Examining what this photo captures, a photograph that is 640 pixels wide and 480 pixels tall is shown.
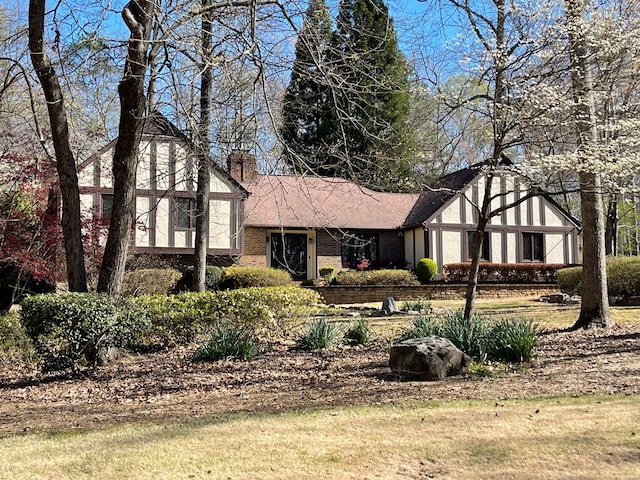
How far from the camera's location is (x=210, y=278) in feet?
71.2

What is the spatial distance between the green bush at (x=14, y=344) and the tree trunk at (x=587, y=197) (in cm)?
987

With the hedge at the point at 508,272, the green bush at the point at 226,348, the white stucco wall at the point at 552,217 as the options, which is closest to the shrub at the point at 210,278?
the hedge at the point at 508,272

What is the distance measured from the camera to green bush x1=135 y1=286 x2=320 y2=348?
10.8m

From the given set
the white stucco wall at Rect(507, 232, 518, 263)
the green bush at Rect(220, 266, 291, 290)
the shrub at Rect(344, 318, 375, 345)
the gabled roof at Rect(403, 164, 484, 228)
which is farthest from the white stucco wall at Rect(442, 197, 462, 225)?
the shrub at Rect(344, 318, 375, 345)

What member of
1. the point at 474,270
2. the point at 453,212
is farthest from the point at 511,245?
the point at 474,270

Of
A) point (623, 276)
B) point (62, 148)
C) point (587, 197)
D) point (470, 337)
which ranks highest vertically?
point (62, 148)

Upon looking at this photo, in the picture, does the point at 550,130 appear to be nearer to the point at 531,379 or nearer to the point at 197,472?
the point at 531,379

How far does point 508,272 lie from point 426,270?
3664 millimetres

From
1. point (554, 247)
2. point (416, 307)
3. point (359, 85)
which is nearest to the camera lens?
point (359, 85)

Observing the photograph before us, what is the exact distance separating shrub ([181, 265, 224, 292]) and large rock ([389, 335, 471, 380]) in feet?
48.1

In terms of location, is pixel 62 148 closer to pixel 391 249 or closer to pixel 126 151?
pixel 126 151

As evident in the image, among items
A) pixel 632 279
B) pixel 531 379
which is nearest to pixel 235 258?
pixel 632 279

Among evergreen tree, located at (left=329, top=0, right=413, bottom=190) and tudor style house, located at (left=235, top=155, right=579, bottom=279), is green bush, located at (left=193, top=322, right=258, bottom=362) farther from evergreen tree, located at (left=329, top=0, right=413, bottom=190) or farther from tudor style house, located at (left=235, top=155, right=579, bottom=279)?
tudor style house, located at (left=235, top=155, right=579, bottom=279)

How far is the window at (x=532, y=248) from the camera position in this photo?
27375 millimetres
